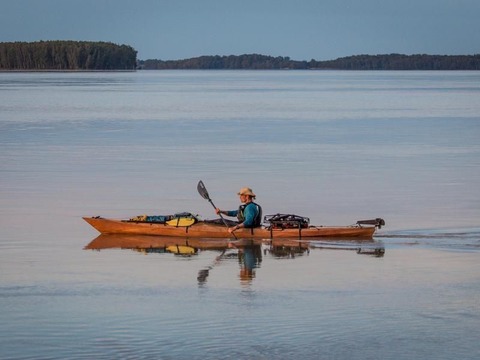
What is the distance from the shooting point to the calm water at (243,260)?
1178cm

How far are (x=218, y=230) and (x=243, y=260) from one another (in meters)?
1.63

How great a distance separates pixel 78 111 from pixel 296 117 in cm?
1049

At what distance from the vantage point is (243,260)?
643 inches

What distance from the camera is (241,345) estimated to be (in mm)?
11531

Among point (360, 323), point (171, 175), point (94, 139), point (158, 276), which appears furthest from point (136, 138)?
point (360, 323)

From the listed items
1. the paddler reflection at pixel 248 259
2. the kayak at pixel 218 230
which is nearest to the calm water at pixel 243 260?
the paddler reflection at pixel 248 259

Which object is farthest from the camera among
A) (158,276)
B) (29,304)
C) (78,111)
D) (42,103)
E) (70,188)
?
(42,103)

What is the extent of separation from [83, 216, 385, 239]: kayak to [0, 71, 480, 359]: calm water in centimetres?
26

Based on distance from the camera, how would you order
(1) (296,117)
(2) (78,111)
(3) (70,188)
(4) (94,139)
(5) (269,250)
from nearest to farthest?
(5) (269,250) < (3) (70,188) < (4) (94,139) < (1) (296,117) < (2) (78,111)

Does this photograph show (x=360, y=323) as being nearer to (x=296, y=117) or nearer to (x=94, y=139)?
(x=94, y=139)

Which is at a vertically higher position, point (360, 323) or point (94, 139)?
point (94, 139)

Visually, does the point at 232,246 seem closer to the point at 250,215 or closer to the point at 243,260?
the point at 250,215

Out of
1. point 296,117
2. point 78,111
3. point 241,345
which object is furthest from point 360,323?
point 78,111

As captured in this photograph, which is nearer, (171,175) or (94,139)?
(171,175)
